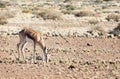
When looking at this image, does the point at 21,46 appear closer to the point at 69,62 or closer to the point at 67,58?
the point at 67,58

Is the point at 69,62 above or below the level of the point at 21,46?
below

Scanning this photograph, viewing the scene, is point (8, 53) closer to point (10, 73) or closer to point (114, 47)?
point (10, 73)

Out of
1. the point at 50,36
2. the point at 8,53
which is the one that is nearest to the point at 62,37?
the point at 50,36

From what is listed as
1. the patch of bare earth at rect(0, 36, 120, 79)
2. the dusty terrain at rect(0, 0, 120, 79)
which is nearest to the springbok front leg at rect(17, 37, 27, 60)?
the dusty terrain at rect(0, 0, 120, 79)

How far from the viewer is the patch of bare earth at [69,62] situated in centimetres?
1716

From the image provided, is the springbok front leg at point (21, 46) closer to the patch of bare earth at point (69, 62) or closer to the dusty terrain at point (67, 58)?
the dusty terrain at point (67, 58)

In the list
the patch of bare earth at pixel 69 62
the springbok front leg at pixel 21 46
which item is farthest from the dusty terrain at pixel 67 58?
the springbok front leg at pixel 21 46

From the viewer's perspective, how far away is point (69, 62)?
19.6 meters

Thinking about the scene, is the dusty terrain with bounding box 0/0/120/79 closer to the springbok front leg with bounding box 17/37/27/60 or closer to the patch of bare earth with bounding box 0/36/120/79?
the patch of bare earth with bounding box 0/36/120/79

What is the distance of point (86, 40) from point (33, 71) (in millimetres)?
10705

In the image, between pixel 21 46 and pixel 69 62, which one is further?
pixel 21 46

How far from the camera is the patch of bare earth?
17.2m

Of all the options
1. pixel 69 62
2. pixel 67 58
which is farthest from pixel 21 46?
pixel 69 62

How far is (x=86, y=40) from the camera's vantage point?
27906 mm
